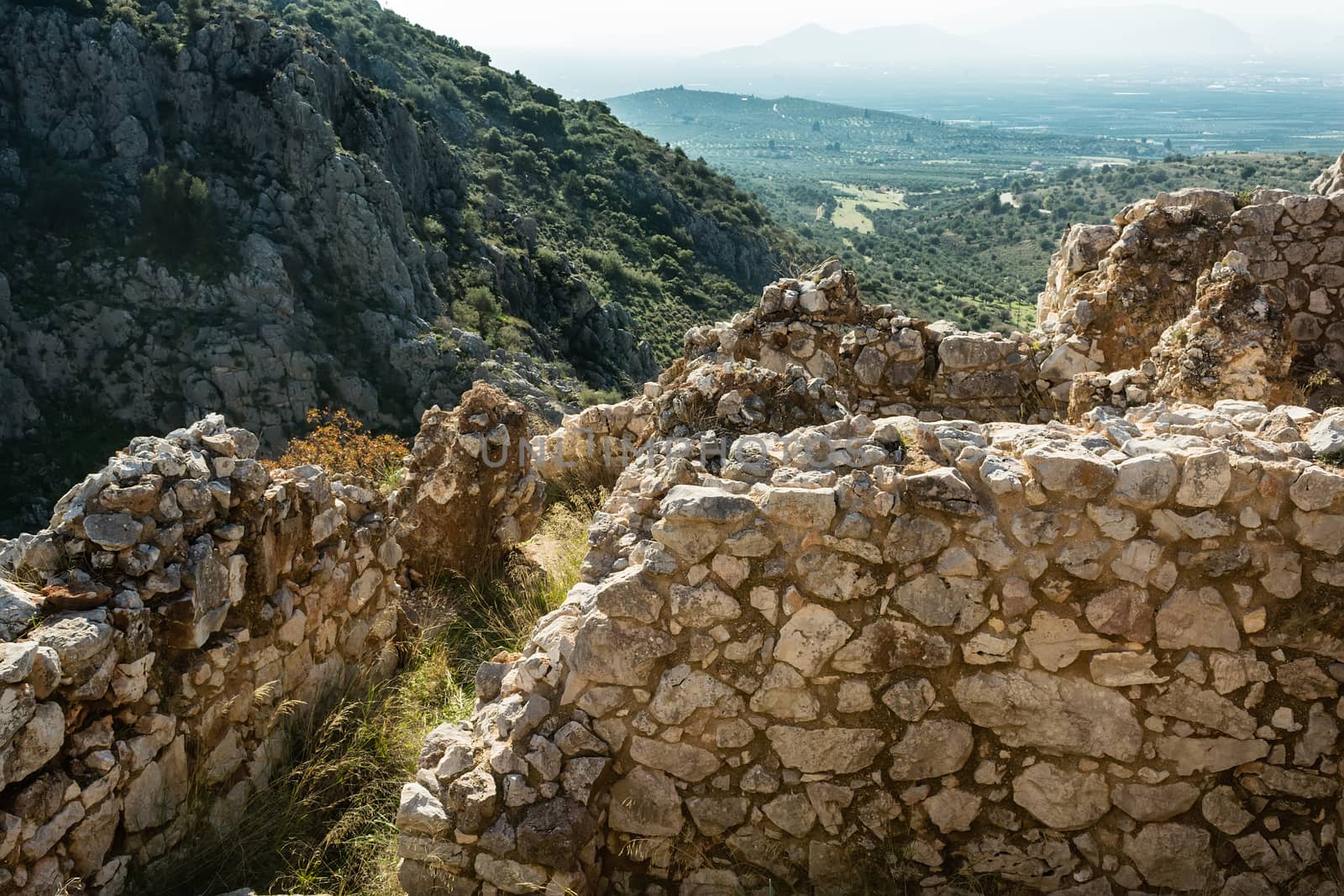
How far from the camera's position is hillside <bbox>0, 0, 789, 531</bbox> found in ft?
107

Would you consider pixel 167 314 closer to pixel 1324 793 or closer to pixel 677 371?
pixel 677 371

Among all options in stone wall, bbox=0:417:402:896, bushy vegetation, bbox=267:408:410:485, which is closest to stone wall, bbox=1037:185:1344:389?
stone wall, bbox=0:417:402:896

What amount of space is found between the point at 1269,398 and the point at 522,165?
56183 mm

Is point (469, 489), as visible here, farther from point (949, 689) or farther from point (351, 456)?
point (351, 456)

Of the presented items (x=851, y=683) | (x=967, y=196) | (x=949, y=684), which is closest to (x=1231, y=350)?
(x=949, y=684)

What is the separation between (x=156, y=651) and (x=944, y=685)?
10.4 ft

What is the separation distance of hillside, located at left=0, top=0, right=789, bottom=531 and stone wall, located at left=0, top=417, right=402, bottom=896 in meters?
27.7

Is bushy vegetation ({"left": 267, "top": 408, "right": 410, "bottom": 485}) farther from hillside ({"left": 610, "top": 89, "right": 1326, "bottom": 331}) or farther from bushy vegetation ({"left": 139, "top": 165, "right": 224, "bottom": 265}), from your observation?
bushy vegetation ({"left": 139, "top": 165, "right": 224, "bottom": 265})

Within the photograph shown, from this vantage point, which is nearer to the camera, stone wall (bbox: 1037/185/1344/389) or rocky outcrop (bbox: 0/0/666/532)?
stone wall (bbox: 1037/185/1344/389)

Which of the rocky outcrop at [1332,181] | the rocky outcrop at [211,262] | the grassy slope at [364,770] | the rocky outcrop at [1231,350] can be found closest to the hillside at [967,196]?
the rocky outcrop at [1332,181]

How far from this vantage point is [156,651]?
391 centimetres

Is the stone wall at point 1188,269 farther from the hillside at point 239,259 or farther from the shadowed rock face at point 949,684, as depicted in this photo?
the hillside at point 239,259

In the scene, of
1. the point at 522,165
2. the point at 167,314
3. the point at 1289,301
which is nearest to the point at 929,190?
the point at 522,165

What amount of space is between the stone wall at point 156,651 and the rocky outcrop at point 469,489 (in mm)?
1581
